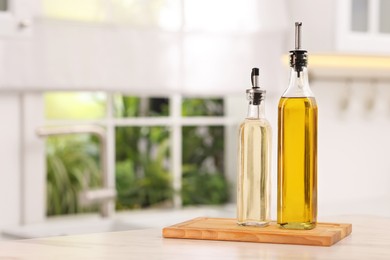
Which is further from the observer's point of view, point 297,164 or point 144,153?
point 144,153

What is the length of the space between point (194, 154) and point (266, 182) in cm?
240

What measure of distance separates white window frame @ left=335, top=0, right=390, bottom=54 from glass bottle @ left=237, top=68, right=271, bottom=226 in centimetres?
184

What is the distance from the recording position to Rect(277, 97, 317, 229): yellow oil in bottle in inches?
55.7

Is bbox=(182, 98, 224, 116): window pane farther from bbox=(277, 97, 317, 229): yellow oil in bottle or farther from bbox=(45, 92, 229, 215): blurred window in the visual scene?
bbox=(277, 97, 317, 229): yellow oil in bottle

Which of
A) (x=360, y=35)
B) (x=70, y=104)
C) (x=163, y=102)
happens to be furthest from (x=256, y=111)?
(x=163, y=102)

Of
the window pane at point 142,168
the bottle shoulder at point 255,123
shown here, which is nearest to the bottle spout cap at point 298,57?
the bottle shoulder at point 255,123

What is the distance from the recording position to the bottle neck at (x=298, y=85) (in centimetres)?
144

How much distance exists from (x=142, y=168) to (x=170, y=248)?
2.46 metres

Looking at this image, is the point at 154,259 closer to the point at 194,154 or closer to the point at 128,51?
the point at 128,51

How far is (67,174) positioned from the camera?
342 centimetres

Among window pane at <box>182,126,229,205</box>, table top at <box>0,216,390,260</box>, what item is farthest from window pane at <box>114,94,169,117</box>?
table top at <box>0,216,390,260</box>

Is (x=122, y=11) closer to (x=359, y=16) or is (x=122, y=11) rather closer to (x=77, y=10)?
(x=77, y=10)

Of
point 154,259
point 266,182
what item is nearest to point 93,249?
point 154,259

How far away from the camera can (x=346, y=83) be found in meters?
3.78
